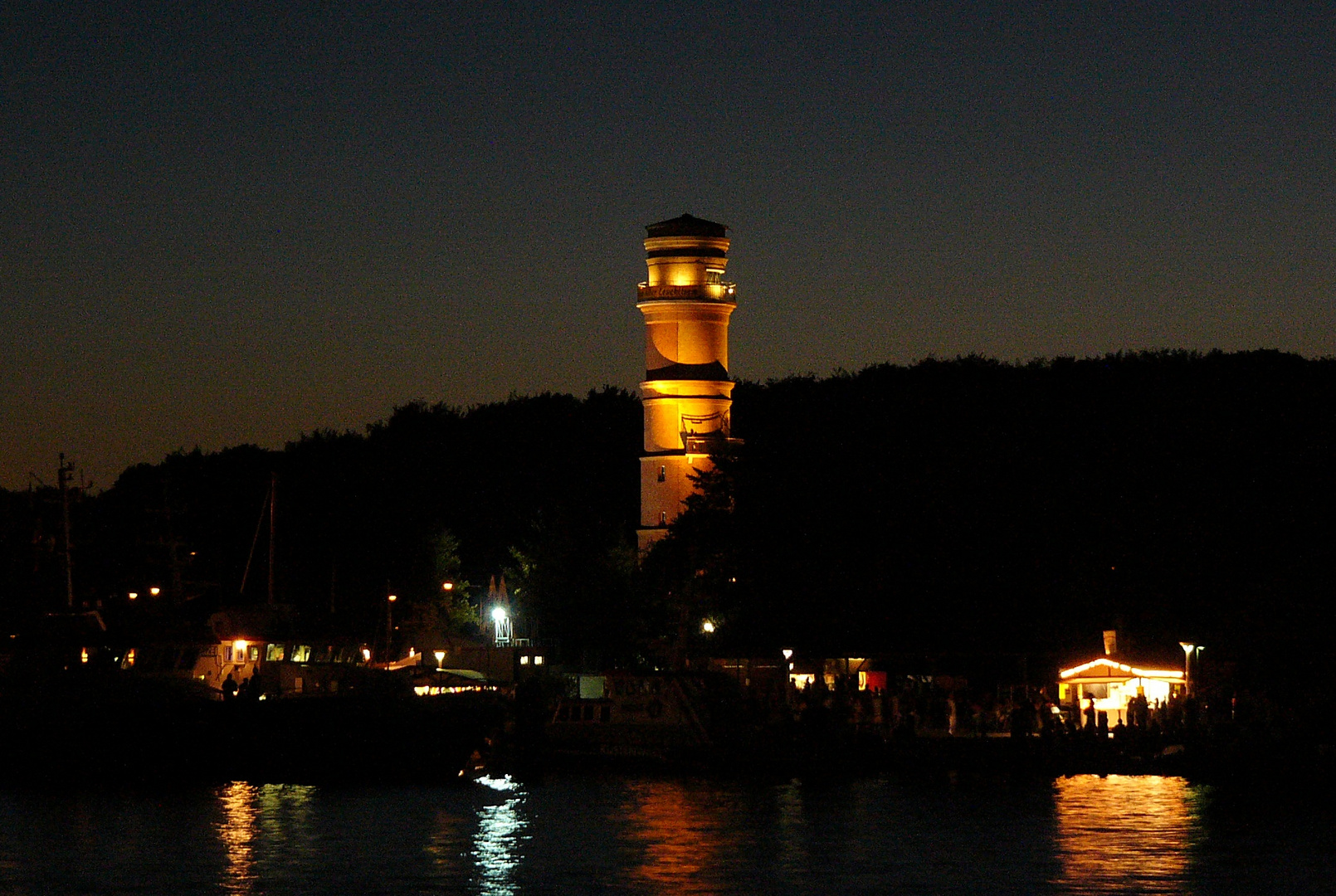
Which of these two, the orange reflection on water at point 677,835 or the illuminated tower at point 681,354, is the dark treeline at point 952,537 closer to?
the illuminated tower at point 681,354

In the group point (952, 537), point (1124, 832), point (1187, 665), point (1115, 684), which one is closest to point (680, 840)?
point (1124, 832)

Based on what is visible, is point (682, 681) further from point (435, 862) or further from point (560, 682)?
point (435, 862)

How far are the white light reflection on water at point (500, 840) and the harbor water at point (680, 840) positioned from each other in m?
0.09

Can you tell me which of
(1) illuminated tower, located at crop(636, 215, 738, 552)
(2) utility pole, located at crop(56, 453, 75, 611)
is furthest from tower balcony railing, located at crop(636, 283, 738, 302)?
(2) utility pole, located at crop(56, 453, 75, 611)

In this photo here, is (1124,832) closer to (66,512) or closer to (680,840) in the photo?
(680,840)

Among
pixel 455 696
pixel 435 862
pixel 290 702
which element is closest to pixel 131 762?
pixel 290 702

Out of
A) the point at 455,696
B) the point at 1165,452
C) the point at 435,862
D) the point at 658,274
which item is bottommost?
the point at 435,862

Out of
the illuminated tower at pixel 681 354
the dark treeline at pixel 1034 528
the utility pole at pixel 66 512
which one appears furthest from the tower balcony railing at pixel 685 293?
the utility pole at pixel 66 512

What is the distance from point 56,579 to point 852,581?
28.4m

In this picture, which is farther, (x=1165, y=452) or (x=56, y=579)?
(x=56, y=579)

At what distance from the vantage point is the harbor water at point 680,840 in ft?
131

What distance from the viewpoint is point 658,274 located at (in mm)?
89375

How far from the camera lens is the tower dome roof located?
88.8m

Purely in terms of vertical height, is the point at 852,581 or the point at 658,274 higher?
the point at 658,274
